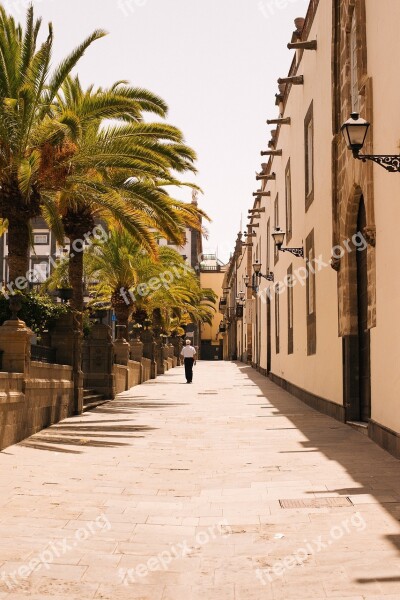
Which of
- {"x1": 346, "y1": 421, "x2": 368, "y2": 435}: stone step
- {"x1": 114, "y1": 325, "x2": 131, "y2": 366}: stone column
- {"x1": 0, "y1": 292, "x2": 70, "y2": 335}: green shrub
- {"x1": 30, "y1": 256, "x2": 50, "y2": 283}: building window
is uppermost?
{"x1": 30, "y1": 256, "x2": 50, "y2": 283}: building window

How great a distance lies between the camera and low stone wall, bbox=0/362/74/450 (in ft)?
34.7

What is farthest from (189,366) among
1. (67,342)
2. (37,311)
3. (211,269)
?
(211,269)

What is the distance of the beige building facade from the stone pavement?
52.6 inches

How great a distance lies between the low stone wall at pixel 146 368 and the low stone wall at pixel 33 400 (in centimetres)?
1523

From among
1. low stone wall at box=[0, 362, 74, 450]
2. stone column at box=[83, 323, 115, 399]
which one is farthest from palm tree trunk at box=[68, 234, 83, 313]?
low stone wall at box=[0, 362, 74, 450]

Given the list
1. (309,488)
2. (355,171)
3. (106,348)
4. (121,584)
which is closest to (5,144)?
(355,171)

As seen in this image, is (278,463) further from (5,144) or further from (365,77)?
(5,144)

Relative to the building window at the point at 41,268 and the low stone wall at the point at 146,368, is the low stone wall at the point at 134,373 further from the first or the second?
the building window at the point at 41,268

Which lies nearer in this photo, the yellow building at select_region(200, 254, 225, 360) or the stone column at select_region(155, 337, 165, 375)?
the stone column at select_region(155, 337, 165, 375)

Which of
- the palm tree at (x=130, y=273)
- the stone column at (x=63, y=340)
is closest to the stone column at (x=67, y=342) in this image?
the stone column at (x=63, y=340)

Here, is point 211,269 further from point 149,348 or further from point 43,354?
point 43,354

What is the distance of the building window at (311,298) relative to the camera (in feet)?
59.1

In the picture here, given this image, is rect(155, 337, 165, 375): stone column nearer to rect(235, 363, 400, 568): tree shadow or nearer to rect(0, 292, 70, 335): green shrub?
rect(235, 363, 400, 568): tree shadow

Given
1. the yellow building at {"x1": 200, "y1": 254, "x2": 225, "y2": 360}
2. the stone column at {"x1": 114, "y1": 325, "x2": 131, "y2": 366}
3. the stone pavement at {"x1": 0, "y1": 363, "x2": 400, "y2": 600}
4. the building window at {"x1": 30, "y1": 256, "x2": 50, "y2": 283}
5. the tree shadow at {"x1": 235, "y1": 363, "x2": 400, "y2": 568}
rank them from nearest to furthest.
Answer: the stone pavement at {"x1": 0, "y1": 363, "x2": 400, "y2": 600} → the tree shadow at {"x1": 235, "y1": 363, "x2": 400, "y2": 568} → the stone column at {"x1": 114, "y1": 325, "x2": 131, "y2": 366} → the building window at {"x1": 30, "y1": 256, "x2": 50, "y2": 283} → the yellow building at {"x1": 200, "y1": 254, "x2": 225, "y2": 360}
